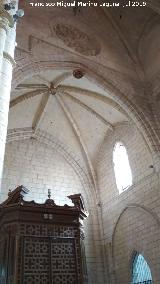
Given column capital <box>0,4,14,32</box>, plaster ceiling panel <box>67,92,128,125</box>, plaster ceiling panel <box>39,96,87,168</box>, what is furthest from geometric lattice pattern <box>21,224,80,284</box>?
plaster ceiling panel <box>39,96,87,168</box>

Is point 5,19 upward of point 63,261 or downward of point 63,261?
upward

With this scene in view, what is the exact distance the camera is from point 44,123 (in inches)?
522

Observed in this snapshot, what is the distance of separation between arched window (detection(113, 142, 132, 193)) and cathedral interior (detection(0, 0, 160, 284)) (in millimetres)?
41

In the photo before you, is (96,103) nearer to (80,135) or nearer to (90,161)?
(80,135)

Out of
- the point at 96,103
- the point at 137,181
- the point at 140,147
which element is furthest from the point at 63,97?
the point at 137,181

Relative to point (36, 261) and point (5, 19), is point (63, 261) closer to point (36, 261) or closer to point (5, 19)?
point (36, 261)

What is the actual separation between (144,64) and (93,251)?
7.64m

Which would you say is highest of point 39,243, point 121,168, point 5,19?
point 121,168

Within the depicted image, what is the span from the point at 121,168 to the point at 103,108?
2547mm

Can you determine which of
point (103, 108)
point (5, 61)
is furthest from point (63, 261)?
point (103, 108)

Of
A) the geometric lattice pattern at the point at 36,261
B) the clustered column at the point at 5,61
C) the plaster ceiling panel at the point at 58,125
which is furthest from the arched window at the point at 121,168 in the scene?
the clustered column at the point at 5,61

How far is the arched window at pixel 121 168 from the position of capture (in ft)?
39.3

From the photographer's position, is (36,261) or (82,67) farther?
(82,67)

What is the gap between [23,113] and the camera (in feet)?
41.5
